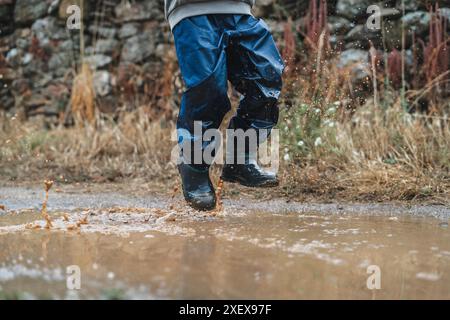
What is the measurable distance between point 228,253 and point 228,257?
0.05m

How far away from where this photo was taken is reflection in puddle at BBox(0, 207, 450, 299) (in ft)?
4.66

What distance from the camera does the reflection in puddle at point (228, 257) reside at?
4.66 feet

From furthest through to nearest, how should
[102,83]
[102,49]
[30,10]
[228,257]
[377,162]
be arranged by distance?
[30,10] < [102,49] < [102,83] < [377,162] < [228,257]

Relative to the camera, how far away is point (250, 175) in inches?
104

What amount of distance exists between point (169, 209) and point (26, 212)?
2.31 ft

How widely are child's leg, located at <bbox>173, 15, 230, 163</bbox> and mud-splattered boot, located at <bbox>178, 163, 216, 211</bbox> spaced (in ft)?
0.34

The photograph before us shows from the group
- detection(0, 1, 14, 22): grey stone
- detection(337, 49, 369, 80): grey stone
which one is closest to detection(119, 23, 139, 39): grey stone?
detection(0, 1, 14, 22): grey stone

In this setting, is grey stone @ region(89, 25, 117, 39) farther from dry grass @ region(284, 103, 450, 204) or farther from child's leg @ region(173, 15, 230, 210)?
child's leg @ region(173, 15, 230, 210)

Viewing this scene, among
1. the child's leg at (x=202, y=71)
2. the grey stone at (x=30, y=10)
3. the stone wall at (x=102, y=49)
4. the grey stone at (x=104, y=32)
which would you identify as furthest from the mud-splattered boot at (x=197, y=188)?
the grey stone at (x=30, y=10)

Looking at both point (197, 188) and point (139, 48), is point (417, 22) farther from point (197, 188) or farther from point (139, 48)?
point (197, 188)

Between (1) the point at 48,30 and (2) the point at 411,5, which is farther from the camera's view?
(1) the point at 48,30

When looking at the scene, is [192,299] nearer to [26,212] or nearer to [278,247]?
[278,247]

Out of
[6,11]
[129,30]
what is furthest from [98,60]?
[6,11]

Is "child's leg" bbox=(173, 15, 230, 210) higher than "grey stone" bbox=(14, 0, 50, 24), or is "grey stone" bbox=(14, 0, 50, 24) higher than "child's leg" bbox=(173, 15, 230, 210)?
"grey stone" bbox=(14, 0, 50, 24)
